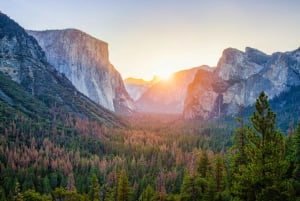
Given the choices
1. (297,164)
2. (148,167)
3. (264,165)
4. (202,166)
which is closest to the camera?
(264,165)

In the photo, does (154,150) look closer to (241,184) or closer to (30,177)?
(30,177)

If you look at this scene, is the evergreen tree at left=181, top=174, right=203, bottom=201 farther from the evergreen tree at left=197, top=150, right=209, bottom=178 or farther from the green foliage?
the green foliage

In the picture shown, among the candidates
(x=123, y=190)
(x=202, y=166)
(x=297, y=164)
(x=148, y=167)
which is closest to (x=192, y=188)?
(x=202, y=166)

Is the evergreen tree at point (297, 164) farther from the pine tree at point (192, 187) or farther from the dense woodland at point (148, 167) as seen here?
the pine tree at point (192, 187)

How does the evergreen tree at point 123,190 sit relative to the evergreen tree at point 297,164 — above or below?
below

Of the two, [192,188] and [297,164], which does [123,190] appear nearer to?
[192,188]

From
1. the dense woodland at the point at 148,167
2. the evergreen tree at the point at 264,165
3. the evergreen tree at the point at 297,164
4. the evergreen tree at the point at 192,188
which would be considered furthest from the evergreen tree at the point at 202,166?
the evergreen tree at the point at 264,165

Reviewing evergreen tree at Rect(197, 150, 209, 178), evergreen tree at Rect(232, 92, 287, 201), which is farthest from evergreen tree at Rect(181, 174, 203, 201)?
evergreen tree at Rect(232, 92, 287, 201)

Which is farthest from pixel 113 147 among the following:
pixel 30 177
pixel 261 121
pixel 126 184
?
pixel 261 121
